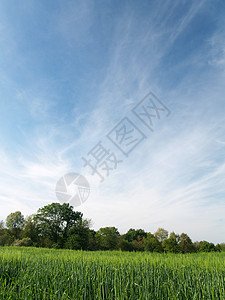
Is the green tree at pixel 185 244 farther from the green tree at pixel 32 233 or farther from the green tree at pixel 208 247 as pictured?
the green tree at pixel 32 233

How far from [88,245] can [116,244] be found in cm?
417

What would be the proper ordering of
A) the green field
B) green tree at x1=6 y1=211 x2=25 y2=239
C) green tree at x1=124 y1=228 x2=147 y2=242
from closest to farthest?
1. the green field
2. green tree at x1=6 y1=211 x2=25 y2=239
3. green tree at x1=124 y1=228 x2=147 y2=242

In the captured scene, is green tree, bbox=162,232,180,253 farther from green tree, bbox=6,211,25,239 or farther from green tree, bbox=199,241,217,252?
green tree, bbox=6,211,25,239

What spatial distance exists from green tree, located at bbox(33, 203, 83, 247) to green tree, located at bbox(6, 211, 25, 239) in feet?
19.7

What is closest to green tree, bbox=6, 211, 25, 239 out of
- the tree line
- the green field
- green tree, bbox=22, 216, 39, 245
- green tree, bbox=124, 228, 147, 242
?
the tree line

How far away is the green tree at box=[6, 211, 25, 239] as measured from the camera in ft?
117

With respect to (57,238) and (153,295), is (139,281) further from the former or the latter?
(57,238)

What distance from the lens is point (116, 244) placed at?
3039 centimetres

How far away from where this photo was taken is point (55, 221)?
3206 cm

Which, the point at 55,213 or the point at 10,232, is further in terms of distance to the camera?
the point at 10,232

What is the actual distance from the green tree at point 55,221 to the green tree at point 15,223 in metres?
6.01

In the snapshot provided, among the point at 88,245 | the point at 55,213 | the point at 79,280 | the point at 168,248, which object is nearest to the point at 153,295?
the point at 79,280

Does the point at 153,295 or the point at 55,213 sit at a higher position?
the point at 55,213

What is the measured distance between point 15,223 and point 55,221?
29.5 feet
